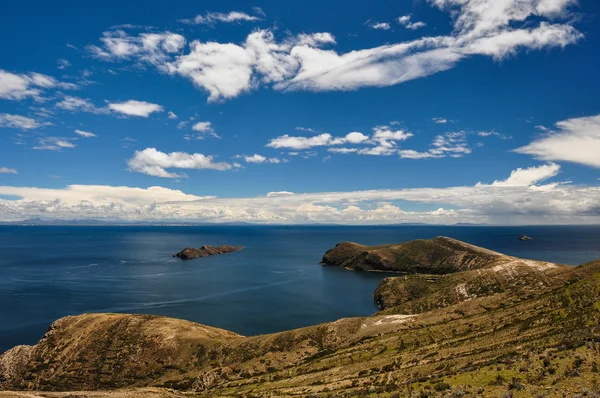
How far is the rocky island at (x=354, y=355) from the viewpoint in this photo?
102 feet

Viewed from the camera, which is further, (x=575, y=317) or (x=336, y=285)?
(x=336, y=285)

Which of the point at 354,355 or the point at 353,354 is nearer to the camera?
the point at 354,355

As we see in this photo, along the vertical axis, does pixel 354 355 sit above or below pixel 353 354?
above

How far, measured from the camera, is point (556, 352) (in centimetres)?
3297

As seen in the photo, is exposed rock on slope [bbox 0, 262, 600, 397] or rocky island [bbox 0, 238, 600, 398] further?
exposed rock on slope [bbox 0, 262, 600, 397]

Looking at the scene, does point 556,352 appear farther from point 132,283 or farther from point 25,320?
point 132,283

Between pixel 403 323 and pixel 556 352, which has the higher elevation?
pixel 556 352

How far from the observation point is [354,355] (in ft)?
200

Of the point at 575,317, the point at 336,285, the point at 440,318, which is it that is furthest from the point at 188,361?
the point at 336,285

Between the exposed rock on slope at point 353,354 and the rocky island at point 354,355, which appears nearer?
the rocky island at point 354,355

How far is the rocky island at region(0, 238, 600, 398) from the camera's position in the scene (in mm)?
31172

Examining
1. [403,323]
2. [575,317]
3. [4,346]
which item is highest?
[575,317]

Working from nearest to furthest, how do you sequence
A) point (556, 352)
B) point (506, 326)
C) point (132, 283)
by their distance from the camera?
point (556, 352) < point (506, 326) < point (132, 283)

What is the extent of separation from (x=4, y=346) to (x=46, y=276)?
119 m
